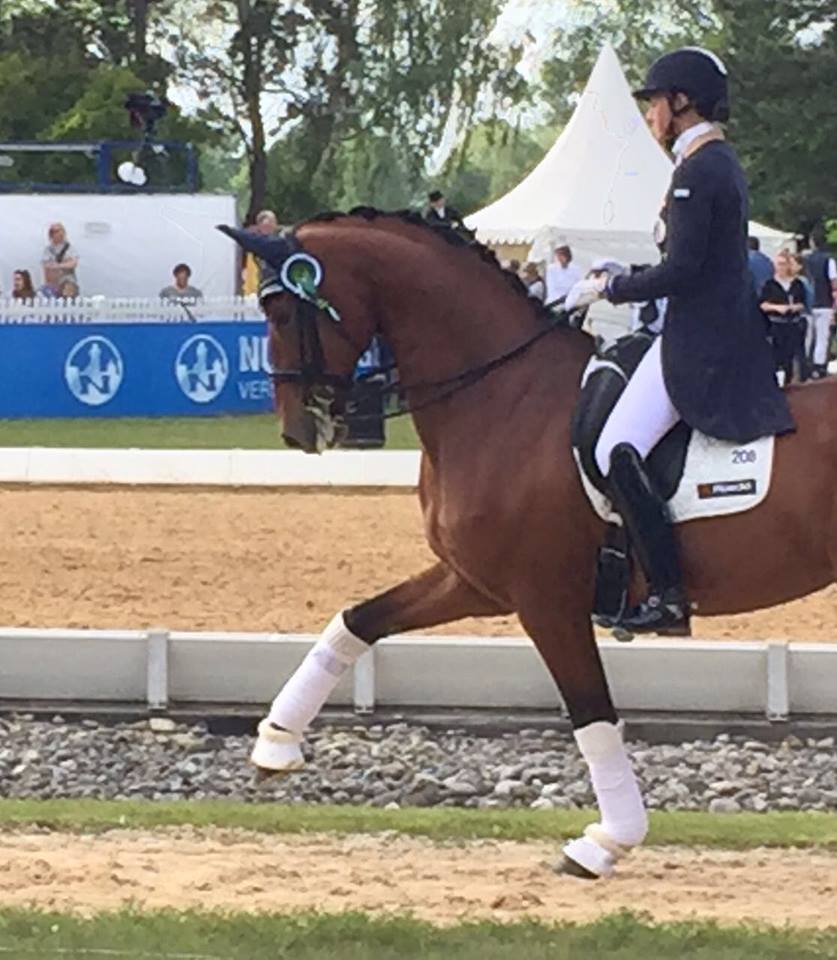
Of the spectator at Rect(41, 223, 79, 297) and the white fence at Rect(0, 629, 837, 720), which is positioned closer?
the white fence at Rect(0, 629, 837, 720)

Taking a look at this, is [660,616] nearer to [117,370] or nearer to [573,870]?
[573,870]

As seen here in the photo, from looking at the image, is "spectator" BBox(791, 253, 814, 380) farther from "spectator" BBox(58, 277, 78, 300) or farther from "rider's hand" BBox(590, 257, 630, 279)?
"rider's hand" BBox(590, 257, 630, 279)

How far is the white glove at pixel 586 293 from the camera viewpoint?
301 inches

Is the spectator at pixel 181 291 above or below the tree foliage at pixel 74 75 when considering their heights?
below

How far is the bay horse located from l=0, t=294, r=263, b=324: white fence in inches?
689

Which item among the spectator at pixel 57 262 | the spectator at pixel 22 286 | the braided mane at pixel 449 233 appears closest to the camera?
the braided mane at pixel 449 233

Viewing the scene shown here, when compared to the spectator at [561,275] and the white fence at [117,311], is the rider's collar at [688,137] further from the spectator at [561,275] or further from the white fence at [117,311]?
the spectator at [561,275]

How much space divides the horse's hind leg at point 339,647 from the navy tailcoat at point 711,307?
3.54 feet

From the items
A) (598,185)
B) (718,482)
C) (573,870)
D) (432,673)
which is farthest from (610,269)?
(598,185)

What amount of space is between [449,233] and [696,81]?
934mm

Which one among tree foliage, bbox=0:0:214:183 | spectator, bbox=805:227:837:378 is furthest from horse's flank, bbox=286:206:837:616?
tree foliage, bbox=0:0:214:183

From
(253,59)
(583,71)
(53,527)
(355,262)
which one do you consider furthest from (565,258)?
(583,71)

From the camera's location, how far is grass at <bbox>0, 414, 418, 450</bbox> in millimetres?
22484

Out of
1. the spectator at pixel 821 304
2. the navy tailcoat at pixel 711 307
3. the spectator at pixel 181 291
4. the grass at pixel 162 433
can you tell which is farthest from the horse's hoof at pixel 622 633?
the spectator at pixel 181 291
